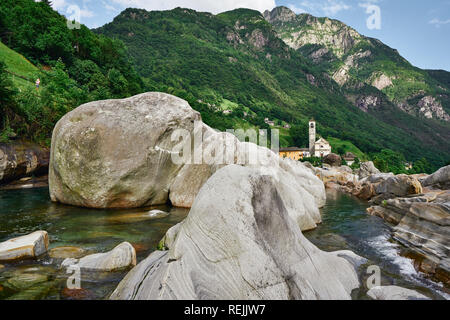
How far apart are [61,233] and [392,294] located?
1180 cm

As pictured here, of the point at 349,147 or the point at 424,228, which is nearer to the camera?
the point at 424,228

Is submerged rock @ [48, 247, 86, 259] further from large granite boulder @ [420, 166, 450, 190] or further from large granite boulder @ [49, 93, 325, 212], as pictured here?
large granite boulder @ [420, 166, 450, 190]

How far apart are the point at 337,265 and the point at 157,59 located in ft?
553

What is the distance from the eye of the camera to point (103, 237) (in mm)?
10742

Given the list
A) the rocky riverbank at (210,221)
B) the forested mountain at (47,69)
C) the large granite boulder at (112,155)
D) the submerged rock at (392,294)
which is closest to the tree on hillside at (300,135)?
the forested mountain at (47,69)

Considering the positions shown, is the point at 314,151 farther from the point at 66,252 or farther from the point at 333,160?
the point at 66,252

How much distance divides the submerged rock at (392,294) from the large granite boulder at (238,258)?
53cm

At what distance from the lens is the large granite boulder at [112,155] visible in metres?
15.8

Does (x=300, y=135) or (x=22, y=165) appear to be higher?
(x=300, y=135)

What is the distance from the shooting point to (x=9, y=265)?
24.7 ft

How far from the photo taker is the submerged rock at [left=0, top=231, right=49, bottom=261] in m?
7.86

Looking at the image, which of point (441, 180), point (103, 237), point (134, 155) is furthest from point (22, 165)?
point (441, 180)

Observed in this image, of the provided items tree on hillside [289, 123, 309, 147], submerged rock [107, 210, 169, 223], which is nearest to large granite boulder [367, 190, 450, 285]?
submerged rock [107, 210, 169, 223]
